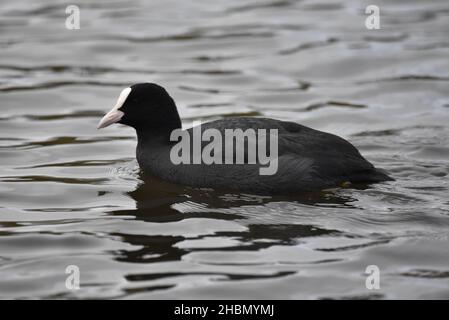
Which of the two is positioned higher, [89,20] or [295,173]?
[89,20]

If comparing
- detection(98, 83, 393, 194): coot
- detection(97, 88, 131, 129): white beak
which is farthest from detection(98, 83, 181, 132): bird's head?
detection(98, 83, 393, 194): coot

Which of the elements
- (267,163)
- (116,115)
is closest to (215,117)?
(116,115)

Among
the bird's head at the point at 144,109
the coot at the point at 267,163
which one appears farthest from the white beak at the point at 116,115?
the coot at the point at 267,163

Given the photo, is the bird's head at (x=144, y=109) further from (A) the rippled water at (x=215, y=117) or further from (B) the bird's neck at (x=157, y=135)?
(A) the rippled water at (x=215, y=117)

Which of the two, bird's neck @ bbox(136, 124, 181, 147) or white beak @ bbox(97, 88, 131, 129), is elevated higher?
white beak @ bbox(97, 88, 131, 129)

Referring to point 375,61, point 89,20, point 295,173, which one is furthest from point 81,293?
point 89,20

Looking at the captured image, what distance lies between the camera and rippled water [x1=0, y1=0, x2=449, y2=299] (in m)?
5.96

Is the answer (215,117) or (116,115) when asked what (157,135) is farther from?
(215,117)

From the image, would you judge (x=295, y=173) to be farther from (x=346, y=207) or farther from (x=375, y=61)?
(x=375, y=61)

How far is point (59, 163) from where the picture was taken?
28.2 feet

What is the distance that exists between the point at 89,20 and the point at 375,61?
175 inches

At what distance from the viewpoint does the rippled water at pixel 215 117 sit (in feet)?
19.5

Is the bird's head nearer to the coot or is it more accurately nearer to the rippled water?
the coot

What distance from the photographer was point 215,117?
994 centimetres
